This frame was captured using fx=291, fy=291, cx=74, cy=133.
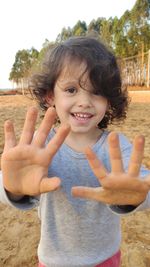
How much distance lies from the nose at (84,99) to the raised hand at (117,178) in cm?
50

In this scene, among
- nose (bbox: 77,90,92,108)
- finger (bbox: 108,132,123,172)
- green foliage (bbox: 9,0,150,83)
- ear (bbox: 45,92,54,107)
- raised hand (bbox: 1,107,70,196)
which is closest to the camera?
finger (bbox: 108,132,123,172)

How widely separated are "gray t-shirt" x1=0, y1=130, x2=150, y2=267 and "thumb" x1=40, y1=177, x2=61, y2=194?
1.33ft

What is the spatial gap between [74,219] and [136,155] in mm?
656

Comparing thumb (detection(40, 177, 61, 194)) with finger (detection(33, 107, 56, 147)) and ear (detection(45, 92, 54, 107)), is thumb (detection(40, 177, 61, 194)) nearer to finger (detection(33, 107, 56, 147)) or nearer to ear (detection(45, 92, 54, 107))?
finger (detection(33, 107, 56, 147))

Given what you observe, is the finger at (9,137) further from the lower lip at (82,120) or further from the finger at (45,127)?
the lower lip at (82,120)

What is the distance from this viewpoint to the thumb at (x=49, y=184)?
1.12m

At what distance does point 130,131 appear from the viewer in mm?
7230

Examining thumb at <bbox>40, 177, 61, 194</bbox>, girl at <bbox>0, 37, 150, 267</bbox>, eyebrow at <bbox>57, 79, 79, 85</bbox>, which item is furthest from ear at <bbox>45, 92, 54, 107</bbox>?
thumb at <bbox>40, 177, 61, 194</bbox>

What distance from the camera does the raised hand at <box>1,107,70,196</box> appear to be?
1.19 meters

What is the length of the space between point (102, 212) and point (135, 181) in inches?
20.6

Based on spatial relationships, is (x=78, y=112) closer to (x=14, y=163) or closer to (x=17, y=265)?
(x=14, y=163)

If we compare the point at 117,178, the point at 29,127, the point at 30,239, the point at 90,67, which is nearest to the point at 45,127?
the point at 29,127

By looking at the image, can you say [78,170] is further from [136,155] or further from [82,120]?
[136,155]

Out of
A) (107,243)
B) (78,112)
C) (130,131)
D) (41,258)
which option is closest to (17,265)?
(41,258)
